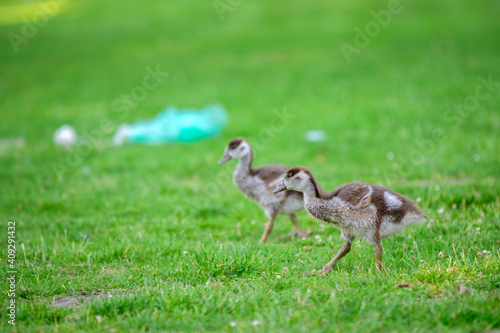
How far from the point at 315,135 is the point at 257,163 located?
198 cm

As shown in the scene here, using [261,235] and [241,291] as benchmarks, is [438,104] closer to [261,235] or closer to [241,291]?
[261,235]

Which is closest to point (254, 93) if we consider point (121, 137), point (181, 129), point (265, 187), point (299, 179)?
point (181, 129)

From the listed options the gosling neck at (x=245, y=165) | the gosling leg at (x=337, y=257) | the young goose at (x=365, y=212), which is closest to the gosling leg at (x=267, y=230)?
the gosling neck at (x=245, y=165)

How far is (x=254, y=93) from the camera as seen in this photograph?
56.7 feet

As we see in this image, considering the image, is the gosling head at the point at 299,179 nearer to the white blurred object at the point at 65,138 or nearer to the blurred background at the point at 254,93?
the blurred background at the point at 254,93

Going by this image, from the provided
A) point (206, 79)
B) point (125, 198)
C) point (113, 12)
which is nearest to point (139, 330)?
point (125, 198)

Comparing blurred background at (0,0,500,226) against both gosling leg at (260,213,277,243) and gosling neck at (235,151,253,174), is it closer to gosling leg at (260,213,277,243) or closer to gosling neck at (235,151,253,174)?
gosling neck at (235,151,253,174)

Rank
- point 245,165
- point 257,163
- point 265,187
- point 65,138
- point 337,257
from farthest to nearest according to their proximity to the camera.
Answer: point 65,138
point 257,163
point 245,165
point 265,187
point 337,257

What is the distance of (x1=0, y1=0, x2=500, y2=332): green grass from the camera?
4.86 m

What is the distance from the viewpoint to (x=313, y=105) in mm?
15164

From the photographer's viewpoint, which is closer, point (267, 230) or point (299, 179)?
point (299, 179)

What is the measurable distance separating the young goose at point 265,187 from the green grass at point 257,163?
0.38 metres

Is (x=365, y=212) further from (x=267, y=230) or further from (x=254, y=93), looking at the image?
(x=254, y=93)

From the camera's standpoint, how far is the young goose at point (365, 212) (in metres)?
5.69
